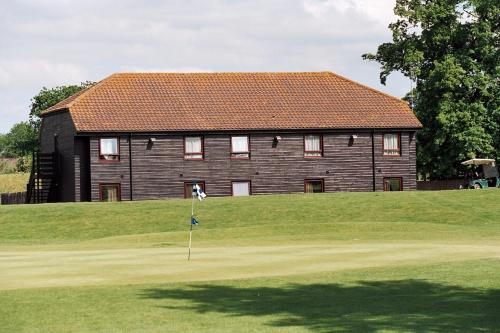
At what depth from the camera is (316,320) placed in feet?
57.6

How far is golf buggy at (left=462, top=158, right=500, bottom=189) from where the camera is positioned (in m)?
70.9

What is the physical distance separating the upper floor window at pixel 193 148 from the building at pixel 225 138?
6cm

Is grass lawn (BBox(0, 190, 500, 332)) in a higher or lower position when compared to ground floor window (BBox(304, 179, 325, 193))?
lower

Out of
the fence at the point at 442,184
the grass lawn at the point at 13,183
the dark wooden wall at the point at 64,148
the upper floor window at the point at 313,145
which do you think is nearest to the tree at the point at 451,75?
the fence at the point at 442,184

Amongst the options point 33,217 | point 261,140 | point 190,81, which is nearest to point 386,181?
point 261,140

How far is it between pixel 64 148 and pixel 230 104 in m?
11.4

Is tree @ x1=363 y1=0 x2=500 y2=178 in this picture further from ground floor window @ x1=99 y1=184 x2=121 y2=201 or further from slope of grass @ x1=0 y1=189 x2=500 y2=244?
ground floor window @ x1=99 y1=184 x2=121 y2=201

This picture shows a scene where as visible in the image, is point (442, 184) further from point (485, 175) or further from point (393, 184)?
point (393, 184)

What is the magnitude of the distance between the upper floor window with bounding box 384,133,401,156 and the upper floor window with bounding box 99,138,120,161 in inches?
716

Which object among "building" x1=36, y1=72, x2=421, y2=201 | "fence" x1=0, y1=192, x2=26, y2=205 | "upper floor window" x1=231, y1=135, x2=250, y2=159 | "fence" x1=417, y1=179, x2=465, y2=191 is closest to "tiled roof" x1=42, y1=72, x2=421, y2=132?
"building" x1=36, y1=72, x2=421, y2=201

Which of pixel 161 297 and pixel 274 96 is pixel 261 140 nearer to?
pixel 274 96

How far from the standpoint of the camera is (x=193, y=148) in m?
67.4

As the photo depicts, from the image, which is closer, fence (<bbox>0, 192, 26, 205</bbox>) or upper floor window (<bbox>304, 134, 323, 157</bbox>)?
upper floor window (<bbox>304, 134, 323, 157</bbox>)

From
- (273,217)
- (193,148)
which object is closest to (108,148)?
(193,148)
